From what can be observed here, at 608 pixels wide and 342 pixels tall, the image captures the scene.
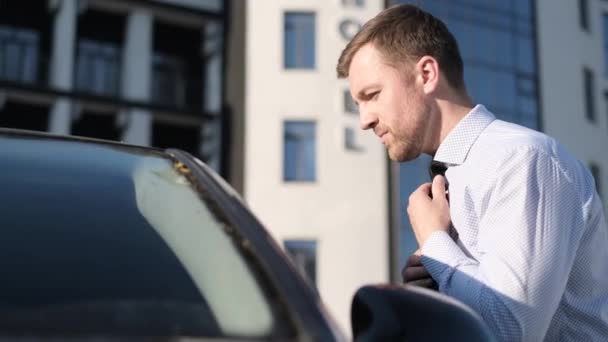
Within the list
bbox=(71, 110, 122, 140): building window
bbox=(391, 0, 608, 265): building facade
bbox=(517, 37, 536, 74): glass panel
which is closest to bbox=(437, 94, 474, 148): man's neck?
bbox=(391, 0, 608, 265): building facade

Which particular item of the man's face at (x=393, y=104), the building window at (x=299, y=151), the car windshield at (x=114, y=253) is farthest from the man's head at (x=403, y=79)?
the building window at (x=299, y=151)

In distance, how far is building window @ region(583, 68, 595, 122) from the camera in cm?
2625

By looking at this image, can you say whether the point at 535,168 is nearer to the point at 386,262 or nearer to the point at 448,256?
the point at 448,256

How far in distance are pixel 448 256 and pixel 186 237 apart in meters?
0.74

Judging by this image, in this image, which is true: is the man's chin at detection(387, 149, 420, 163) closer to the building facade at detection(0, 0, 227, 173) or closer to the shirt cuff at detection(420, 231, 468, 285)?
the shirt cuff at detection(420, 231, 468, 285)

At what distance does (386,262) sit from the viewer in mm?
21500

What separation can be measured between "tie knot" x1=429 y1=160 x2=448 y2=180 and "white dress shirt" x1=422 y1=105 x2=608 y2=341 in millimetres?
114

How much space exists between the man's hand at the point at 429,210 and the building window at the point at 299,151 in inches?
762

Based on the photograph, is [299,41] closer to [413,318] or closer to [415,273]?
[415,273]

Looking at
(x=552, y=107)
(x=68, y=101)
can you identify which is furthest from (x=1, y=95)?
(x=552, y=107)

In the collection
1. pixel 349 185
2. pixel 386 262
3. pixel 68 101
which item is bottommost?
pixel 386 262

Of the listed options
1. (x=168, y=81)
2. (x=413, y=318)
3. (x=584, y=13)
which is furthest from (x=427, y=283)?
(x=584, y=13)

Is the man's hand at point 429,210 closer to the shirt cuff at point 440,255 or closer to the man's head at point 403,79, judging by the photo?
the shirt cuff at point 440,255

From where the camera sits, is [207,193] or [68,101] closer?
[207,193]
